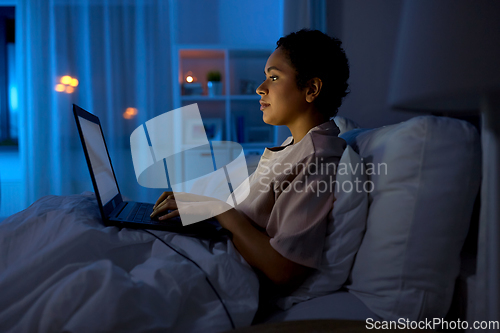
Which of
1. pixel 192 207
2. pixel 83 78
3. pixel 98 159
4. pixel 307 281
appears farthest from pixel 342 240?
pixel 83 78

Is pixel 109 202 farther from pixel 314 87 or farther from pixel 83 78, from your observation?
pixel 83 78

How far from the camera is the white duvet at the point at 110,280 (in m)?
0.51

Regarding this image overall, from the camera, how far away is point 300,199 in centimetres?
76

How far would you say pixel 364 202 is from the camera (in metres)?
0.75

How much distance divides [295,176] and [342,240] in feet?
0.63

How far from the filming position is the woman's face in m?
1.06

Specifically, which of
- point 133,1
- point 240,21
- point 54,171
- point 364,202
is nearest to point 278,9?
point 240,21

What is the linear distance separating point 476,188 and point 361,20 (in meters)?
1.70

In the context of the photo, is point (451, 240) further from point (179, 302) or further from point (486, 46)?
point (179, 302)

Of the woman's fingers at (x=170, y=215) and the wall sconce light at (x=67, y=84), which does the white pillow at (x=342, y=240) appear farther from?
the wall sconce light at (x=67, y=84)

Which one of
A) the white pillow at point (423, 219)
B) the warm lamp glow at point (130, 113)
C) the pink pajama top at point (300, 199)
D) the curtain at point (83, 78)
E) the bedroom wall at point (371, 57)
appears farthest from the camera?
the warm lamp glow at point (130, 113)

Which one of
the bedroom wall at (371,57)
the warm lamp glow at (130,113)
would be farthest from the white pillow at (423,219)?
the warm lamp glow at (130,113)

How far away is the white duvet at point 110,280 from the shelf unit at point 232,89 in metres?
2.27

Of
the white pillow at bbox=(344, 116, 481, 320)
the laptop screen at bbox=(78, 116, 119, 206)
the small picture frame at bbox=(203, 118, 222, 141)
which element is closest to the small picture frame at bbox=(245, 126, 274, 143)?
the small picture frame at bbox=(203, 118, 222, 141)
